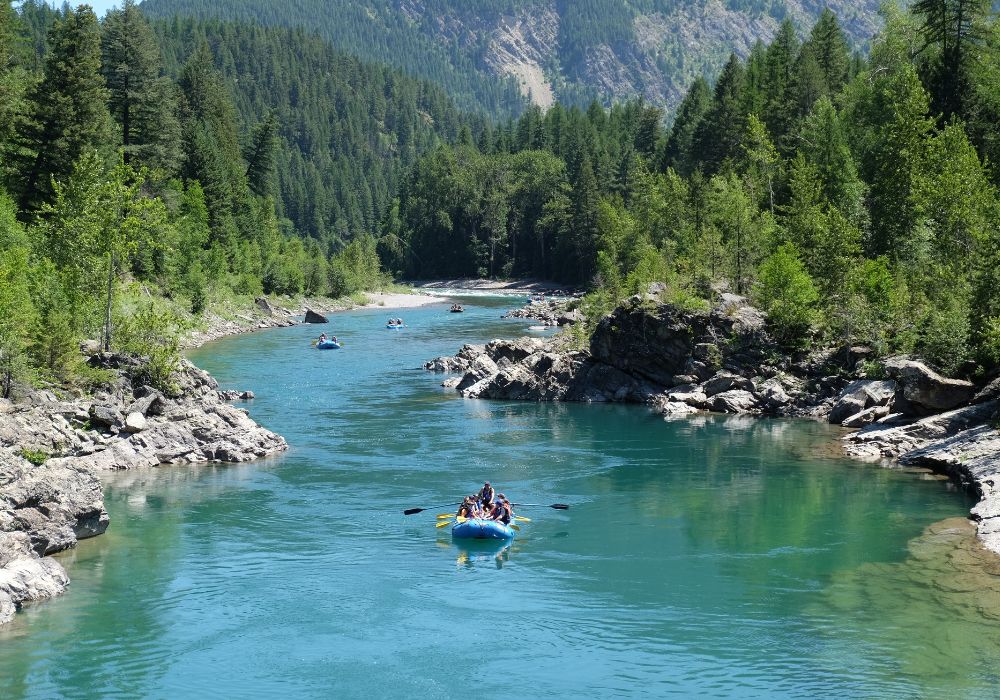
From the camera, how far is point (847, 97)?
9756 cm

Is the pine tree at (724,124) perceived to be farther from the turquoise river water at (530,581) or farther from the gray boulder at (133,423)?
the gray boulder at (133,423)

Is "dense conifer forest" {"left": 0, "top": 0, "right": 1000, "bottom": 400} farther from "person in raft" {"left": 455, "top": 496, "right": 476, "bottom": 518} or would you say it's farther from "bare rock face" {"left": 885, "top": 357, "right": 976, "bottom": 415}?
"person in raft" {"left": 455, "top": 496, "right": 476, "bottom": 518}

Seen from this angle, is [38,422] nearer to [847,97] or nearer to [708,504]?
[708,504]

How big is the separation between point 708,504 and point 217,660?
22.4 metres

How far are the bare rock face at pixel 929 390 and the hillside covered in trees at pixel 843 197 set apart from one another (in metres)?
2.09

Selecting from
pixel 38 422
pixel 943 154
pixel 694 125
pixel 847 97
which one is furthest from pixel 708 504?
pixel 694 125

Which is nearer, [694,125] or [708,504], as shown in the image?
[708,504]

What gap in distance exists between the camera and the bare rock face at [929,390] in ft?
A: 164

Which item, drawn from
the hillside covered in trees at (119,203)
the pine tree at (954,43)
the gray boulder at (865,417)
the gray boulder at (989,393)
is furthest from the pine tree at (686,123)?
the gray boulder at (989,393)

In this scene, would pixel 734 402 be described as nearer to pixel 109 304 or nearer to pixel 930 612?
pixel 930 612

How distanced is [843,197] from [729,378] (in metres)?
24.4

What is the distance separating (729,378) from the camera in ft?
210

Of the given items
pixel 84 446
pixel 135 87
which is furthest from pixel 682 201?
pixel 84 446

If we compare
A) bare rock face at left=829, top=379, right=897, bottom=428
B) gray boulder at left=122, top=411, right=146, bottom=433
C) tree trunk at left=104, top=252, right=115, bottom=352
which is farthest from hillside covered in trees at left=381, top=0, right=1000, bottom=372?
gray boulder at left=122, top=411, right=146, bottom=433
